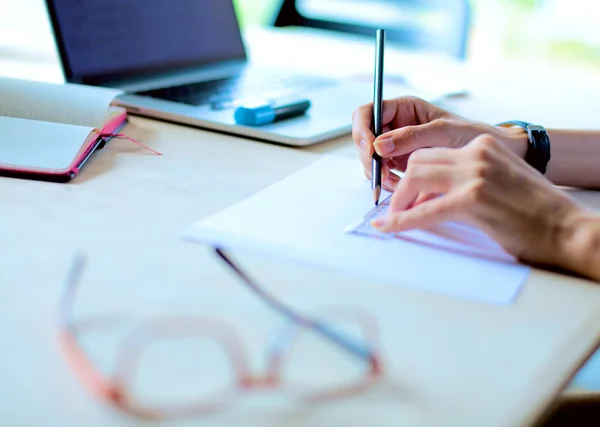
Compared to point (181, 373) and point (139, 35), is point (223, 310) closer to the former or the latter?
point (181, 373)

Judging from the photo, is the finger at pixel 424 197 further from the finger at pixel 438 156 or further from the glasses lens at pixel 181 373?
the glasses lens at pixel 181 373

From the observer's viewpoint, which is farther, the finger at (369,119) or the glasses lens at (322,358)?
the finger at (369,119)

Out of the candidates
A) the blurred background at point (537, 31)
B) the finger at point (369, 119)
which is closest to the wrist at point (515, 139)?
the finger at point (369, 119)

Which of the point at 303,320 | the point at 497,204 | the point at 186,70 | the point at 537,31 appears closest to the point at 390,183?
the point at 497,204

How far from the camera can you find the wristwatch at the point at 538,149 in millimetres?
962

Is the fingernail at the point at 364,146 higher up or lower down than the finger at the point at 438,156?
lower down

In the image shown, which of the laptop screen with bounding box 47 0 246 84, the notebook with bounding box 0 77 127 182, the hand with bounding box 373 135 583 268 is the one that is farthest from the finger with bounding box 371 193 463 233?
the laptop screen with bounding box 47 0 246 84

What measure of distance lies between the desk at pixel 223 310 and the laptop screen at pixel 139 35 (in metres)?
0.44

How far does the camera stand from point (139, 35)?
137 centimetres

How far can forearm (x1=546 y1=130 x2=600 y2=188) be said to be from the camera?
0.95 m

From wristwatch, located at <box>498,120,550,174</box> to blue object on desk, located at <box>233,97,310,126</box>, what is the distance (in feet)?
1.13

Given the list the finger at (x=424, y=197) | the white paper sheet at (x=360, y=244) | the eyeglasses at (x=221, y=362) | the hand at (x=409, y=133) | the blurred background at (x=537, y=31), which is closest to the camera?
the eyeglasses at (x=221, y=362)

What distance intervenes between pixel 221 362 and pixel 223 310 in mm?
82

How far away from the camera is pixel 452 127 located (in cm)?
91
